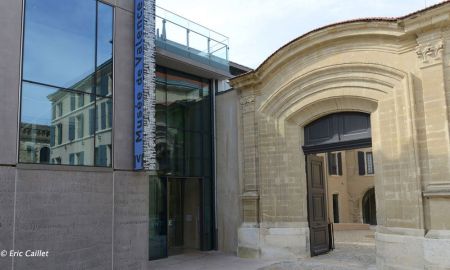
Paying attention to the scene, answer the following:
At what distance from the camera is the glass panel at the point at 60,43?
9188 millimetres

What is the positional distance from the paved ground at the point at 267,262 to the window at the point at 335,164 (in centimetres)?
1243

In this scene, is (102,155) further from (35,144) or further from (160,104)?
(160,104)

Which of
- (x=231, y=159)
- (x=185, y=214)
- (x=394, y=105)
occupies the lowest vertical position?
(x=185, y=214)

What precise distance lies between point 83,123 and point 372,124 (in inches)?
306

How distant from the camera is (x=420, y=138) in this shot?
1013 cm

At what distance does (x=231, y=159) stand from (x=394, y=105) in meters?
6.11

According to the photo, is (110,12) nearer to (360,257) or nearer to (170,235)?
(170,235)

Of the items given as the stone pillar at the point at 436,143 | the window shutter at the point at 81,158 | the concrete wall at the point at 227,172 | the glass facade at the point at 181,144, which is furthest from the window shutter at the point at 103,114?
the stone pillar at the point at 436,143

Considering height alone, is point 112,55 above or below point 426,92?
above

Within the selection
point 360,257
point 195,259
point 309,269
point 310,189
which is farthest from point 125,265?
point 360,257

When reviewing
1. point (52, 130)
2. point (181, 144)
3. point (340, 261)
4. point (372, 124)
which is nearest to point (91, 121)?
point (52, 130)

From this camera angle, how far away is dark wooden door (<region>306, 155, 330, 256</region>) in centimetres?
1328

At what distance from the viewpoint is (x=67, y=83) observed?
9711 millimetres

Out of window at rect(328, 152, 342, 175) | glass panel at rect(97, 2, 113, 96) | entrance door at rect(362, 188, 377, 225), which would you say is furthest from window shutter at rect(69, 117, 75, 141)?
entrance door at rect(362, 188, 377, 225)
